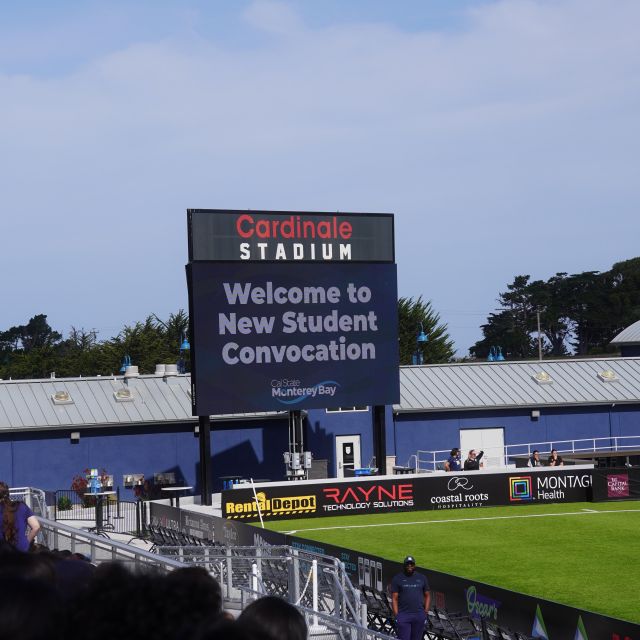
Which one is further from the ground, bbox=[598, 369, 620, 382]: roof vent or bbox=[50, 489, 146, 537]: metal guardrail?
bbox=[598, 369, 620, 382]: roof vent

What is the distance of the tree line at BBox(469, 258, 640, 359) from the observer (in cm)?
12131

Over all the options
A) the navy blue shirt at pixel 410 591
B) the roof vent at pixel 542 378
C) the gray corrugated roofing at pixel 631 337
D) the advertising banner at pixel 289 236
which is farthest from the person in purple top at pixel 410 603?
the gray corrugated roofing at pixel 631 337

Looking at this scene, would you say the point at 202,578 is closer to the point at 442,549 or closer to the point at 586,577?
the point at 586,577

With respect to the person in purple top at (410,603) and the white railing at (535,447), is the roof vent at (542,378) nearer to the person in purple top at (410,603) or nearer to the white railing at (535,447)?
the white railing at (535,447)

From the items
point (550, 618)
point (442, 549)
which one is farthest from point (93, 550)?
point (442, 549)

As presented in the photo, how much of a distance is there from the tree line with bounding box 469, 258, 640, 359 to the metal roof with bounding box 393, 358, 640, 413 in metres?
69.5

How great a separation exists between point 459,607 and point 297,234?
19941mm

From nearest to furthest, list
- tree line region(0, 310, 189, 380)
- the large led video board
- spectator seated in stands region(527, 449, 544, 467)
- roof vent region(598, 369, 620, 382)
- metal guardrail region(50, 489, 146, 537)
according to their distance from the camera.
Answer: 1. metal guardrail region(50, 489, 146, 537)
2. the large led video board
3. spectator seated in stands region(527, 449, 544, 467)
4. roof vent region(598, 369, 620, 382)
5. tree line region(0, 310, 189, 380)

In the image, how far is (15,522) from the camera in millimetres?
9594

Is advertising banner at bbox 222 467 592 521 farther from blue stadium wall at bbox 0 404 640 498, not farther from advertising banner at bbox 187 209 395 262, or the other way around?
blue stadium wall at bbox 0 404 640 498

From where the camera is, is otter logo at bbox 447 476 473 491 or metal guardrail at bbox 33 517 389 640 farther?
otter logo at bbox 447 476 473 491

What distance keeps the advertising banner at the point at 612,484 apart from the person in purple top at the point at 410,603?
21.3 m

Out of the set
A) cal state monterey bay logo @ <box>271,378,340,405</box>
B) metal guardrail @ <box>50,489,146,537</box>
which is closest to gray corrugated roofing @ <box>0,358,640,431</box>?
metal guardrail @ <box>50,489,146,537</box>

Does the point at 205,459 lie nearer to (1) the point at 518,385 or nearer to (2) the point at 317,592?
(1) the point at 518,385
